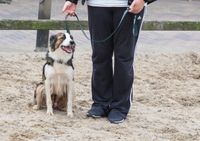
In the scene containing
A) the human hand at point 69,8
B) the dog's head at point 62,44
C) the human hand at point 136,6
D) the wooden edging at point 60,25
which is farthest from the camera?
the wooden edging at point 60,25

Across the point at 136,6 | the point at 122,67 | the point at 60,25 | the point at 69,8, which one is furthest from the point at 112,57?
the point at 60,25

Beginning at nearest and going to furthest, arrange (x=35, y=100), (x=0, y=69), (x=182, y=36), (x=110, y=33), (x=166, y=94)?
(x=110, y=33) → (x=35, y=100) → (x=166, y=94) → (x=0, y=69) → (x=182, y=36)

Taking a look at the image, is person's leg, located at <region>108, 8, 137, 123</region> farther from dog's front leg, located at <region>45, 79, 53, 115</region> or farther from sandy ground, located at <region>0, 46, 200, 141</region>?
dog's front leg, located at <region>45, 79, 53, 115</region>

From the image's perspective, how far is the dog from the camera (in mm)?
5695

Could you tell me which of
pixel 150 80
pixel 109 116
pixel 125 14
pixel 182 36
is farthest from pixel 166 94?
pixel 182 36

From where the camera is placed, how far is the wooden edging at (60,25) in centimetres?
842

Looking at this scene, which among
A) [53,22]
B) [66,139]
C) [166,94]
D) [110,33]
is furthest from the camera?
[53,22]

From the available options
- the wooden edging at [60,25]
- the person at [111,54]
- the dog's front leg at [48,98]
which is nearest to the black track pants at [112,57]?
the person at [111,54]

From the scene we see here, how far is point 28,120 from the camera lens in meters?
5.80

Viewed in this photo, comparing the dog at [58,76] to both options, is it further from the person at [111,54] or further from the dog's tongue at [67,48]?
the person at [111,54]

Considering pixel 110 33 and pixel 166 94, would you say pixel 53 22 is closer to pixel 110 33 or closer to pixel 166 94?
pixel 166 94

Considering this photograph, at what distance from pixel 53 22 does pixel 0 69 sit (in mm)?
1227

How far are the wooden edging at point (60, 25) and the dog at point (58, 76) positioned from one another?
2.50 meters

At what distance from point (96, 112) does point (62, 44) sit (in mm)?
779
